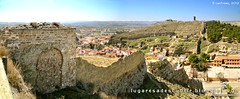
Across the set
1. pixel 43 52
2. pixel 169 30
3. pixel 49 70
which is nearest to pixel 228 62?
pixel 49 70

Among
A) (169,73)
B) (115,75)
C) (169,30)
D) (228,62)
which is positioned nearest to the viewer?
(115,75)

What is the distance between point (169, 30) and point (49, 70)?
63393mm

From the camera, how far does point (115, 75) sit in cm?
855

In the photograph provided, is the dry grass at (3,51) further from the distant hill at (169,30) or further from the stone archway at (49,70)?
the distant hill at (169,30)

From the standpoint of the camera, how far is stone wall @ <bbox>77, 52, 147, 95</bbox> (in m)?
7.14

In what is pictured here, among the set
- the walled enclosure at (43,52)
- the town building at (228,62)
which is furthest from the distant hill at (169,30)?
the walled enclosure at (43,52)

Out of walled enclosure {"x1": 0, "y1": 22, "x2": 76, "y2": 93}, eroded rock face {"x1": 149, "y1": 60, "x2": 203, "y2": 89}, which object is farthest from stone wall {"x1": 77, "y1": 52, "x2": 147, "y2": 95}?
eroded rock face {"x1": 149, "y1": 60, "x2": 203, "y2": 89}

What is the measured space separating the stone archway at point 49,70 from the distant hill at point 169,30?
2181 inches

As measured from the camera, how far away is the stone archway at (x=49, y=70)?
5675 mm

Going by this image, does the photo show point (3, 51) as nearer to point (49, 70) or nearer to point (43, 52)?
point (43, 52)

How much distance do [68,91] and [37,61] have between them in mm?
1284

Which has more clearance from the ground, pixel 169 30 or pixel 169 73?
pixel 169 30

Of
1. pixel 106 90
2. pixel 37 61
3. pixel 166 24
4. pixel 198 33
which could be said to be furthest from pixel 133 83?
pixel 166 24

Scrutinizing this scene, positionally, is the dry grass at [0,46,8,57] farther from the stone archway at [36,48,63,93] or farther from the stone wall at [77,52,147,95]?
the stone wall at [77,52,147,95]
